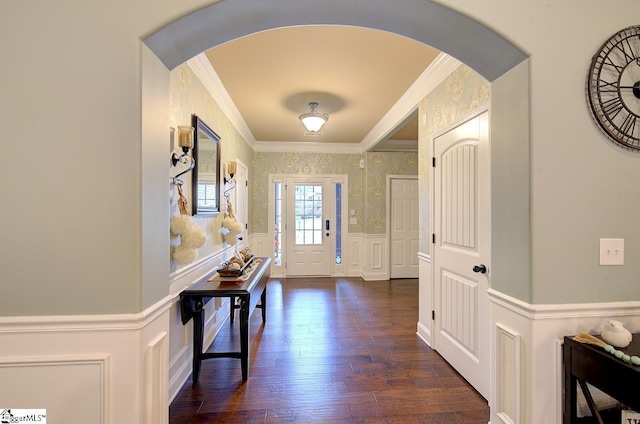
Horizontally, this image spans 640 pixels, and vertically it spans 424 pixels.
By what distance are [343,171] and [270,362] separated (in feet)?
13.0

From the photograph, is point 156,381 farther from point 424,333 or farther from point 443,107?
point 443,107

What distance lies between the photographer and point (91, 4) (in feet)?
3.69

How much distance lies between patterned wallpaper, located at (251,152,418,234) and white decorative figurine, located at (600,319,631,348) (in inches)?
168

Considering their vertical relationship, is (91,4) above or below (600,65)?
above

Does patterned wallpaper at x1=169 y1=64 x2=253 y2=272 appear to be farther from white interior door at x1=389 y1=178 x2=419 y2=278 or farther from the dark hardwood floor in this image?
white interior door at x1=389 y1=178 x2=419 y2=278

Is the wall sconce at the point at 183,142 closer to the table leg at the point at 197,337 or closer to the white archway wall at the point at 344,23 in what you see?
the white archway wall at the point at 344,23

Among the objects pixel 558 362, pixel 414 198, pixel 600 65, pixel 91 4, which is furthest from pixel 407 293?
pixel 91 4

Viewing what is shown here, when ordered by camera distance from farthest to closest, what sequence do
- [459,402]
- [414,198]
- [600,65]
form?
1. [414,198]
2. [459,402]
3. [600,65]

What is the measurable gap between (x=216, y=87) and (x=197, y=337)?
2323 mm

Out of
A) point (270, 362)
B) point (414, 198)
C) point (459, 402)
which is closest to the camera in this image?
point (459, 402)

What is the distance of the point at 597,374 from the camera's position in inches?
43.6

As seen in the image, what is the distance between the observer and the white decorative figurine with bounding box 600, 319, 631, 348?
113 cm

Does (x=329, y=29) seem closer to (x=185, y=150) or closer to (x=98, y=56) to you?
(x=185, y=150)
